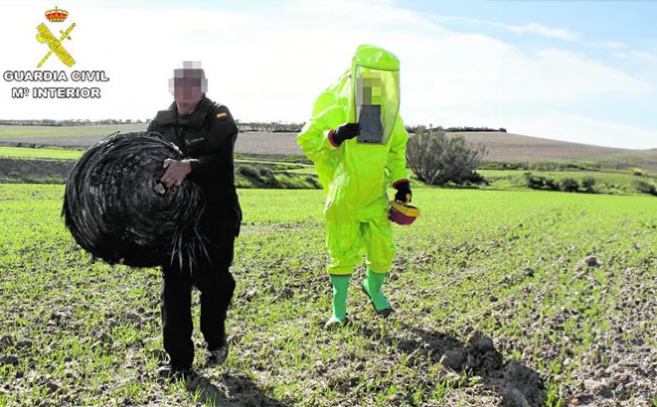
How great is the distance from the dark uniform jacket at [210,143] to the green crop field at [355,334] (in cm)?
116

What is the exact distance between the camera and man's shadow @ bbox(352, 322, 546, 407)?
443cm

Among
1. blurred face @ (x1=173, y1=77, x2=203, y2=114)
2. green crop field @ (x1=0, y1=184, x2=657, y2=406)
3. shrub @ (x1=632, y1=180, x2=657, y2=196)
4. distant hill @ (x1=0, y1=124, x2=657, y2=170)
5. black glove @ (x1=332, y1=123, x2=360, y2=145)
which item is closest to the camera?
blurred face @ (x1=173, y1=77, x2=203, y2=114)

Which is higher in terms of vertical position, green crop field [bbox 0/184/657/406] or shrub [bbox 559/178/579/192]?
green crop field [bbox 0/184/657/406]

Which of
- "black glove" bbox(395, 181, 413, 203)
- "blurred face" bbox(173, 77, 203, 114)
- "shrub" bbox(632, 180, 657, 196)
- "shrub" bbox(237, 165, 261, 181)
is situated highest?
"blurred face" bbox(173, 77, 203, 114)

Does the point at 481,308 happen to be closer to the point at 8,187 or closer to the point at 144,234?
the point at 144,234

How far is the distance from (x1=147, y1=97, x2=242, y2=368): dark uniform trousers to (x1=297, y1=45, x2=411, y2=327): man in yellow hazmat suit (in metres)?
1.23

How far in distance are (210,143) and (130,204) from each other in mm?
627

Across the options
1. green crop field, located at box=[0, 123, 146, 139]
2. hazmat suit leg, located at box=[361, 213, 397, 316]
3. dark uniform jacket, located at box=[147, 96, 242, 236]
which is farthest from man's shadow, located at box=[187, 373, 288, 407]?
green crop field, located at box=[0, 123, 146, 139]

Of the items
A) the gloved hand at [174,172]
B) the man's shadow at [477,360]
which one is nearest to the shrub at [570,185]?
the man's shadow at [477,360]

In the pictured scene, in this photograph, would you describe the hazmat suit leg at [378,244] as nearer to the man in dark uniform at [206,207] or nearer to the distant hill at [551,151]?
the man in dark uniform at [206,207]

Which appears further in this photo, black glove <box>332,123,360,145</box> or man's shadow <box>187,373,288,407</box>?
black glove <box>332,123,360,145</box>

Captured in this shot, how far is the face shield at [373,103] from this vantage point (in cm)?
542

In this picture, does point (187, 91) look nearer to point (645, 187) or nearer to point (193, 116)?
point (193, 116)

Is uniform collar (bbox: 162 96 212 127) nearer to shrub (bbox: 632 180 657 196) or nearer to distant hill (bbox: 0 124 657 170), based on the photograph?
distant hill (bbox: 0 124 657 170)
